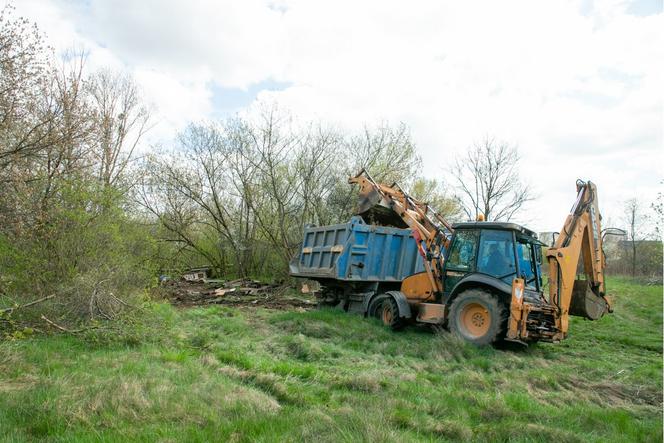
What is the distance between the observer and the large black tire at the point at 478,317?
8.05 meters

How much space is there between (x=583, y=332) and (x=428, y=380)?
6053mm

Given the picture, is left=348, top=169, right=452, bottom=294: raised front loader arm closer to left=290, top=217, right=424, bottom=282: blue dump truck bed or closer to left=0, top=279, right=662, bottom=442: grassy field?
left=290, top=217, right=424, bottom=282: blue dump truck bed

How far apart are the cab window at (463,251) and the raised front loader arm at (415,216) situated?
1.72ft

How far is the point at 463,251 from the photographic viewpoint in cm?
916

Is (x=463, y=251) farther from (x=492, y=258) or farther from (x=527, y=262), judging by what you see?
(x=527, y=262)

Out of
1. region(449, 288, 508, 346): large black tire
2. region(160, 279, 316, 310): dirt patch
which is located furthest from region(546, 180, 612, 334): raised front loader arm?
region(160, 279, 316, 310): dirt patch

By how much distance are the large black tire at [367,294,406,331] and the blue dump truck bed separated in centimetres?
63

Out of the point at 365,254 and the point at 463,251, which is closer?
the point at 463,251

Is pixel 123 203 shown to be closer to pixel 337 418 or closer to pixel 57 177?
pixel 57 177

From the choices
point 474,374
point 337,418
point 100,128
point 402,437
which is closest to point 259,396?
point 337,418

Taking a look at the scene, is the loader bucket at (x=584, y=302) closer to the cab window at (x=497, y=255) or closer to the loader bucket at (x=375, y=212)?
the cab window at (x=497, y=255)

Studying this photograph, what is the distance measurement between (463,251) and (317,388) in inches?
192

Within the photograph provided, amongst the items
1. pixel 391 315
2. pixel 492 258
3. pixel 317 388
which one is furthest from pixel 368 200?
pixel 317 388

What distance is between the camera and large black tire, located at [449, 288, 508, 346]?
805 centimetres
